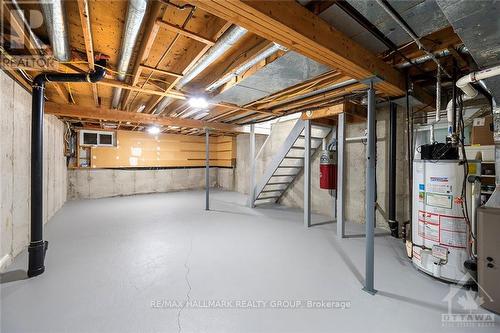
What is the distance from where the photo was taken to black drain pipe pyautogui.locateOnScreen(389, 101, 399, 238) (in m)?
3.41

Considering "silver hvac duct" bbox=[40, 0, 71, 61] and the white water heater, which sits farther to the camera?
the white water heater

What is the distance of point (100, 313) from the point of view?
164 cm

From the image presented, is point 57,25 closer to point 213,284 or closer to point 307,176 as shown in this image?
point 213,284

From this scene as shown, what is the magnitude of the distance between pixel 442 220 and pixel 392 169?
1438 millimetres

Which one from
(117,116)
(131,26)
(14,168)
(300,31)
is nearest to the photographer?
(300,31)

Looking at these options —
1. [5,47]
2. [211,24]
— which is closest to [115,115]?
[5,47]

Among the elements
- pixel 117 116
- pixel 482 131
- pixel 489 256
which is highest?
pixel 117 116

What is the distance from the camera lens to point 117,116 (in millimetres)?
4258

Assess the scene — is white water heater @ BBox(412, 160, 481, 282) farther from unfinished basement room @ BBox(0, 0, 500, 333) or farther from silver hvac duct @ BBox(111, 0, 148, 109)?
silver hvac duct @ BBox(111, 0, 148, 109)

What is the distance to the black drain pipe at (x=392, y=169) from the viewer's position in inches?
134

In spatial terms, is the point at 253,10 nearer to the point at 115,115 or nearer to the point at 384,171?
the point at 384,171

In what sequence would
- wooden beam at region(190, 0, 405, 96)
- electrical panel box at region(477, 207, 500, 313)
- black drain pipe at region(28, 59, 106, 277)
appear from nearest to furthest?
1. wooden beam at region(190, 0, 405, 96)
2. electrical panel box at region(477, 207, 500, 313)
3. black drain pipe at region(28, 59, 106, 277)

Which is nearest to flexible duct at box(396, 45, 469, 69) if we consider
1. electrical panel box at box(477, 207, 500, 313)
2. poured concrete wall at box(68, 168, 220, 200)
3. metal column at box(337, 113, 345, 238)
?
metal column at box(337, 113, 345, 238)

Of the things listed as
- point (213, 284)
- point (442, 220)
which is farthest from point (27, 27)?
point (442, 220)
